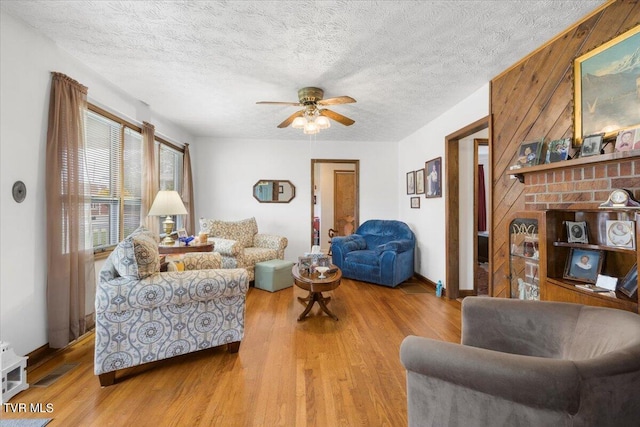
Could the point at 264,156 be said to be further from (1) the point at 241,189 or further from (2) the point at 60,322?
(2) the point at 60,322

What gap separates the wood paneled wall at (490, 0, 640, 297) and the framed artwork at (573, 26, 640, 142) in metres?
0.05

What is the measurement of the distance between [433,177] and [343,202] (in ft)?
10.7

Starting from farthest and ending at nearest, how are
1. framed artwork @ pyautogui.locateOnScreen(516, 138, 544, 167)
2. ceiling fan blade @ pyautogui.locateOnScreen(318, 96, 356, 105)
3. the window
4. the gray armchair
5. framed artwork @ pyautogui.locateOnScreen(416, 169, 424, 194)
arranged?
framed artwork @ pyautogui.locateOnScreen(416, 169, 424, 194) → the window → ceiling fan blade @ pyautogui.locateOnScreen(318, 96, 356, 105) → framed artwork @ pyautogui.locateOnScreen(516, 138, 544, 167) → the gray armchair

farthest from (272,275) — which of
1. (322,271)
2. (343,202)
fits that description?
(343,202)

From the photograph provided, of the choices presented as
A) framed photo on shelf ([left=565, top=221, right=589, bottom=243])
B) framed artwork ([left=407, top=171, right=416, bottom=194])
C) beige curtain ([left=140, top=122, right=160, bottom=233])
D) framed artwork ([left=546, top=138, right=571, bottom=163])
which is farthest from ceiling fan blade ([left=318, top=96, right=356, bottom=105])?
framed artwork ([left=407, top=171, right=416, bottom=194])

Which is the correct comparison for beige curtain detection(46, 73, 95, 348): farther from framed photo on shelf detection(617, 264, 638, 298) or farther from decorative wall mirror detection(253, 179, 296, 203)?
framed photo on shelf detection(617, 264, 638, 298)

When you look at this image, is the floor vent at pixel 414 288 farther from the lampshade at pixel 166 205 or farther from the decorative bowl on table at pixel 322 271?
the lampshade at pixel 166 205

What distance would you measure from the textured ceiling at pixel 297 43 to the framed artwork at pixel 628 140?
0.86 metres

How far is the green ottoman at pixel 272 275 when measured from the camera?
3.75 metres

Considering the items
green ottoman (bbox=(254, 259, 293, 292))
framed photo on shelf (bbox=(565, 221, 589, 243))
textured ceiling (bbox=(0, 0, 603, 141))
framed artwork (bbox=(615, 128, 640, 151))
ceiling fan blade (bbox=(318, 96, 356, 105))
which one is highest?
textured ceiling (bbox=(0, 0, 603, 141))

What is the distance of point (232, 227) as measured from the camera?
14.2ft

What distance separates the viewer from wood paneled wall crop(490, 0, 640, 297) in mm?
1702

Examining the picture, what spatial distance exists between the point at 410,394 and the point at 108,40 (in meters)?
3.00

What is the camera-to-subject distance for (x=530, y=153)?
2092 mm
